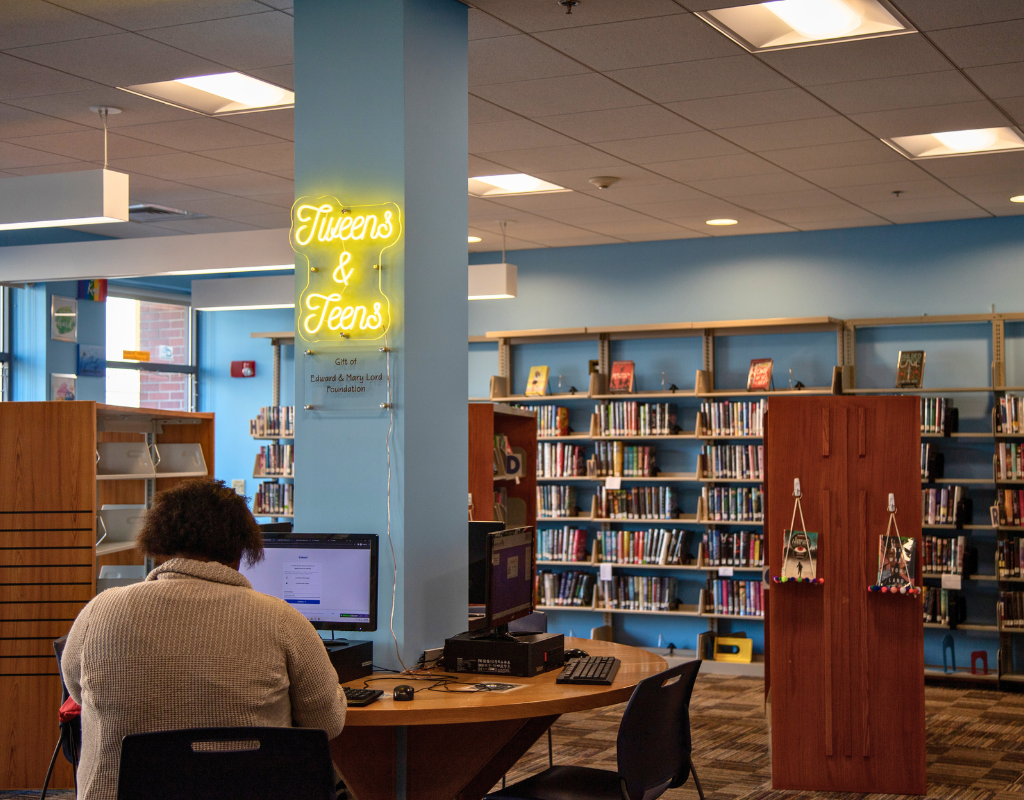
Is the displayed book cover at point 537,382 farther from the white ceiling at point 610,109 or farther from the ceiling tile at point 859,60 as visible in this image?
the ceiling tile at point 859,60

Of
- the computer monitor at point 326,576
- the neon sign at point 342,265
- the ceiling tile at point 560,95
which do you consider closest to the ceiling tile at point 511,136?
the ceiling tile at point 560,95

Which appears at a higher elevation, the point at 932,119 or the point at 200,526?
the point at 932,119

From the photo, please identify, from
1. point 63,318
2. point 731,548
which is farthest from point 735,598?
point 63,318

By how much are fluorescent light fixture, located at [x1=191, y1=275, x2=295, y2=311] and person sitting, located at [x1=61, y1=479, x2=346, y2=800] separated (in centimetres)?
521

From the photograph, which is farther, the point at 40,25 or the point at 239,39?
the point at 239,39

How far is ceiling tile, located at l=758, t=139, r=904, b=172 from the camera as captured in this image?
19.4ft

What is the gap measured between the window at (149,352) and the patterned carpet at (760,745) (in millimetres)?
5271

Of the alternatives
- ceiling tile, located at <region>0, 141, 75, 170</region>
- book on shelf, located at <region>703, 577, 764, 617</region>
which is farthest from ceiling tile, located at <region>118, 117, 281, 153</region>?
book on shelf, located at <region>703, 577, 764, 617</region>

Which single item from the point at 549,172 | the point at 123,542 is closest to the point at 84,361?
the point at 123,542

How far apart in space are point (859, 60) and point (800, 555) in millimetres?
2214

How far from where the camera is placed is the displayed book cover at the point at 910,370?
7691mm

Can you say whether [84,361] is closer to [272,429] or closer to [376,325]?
[272,429]

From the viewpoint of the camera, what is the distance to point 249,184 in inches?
268

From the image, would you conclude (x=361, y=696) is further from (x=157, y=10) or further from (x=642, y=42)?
(x=642, y=42)
